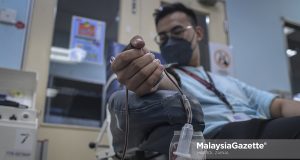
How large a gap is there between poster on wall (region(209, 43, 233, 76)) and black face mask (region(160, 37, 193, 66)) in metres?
1.02

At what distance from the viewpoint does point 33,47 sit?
1.67 m

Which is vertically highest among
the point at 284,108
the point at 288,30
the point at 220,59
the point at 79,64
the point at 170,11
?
the point at 288,30

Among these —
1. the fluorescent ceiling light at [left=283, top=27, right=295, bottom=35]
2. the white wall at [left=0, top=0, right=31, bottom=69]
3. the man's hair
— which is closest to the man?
the man's hair

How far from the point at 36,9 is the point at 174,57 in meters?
0.86

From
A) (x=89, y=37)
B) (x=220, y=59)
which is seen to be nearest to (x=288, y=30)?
(x=220, y=59)

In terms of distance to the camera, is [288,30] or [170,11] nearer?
[170,11]

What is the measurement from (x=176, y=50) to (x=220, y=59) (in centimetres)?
116

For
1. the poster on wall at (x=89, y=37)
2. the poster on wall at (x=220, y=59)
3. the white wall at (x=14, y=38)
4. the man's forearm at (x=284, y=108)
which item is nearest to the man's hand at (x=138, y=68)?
the man's forearm at (x=284, y=108)

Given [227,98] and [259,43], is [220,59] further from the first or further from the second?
[227,98]

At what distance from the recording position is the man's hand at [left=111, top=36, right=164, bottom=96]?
1.77 ft

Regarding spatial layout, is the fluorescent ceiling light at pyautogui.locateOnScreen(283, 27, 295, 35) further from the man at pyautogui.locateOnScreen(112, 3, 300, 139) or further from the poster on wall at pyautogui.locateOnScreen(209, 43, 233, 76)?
the man at pyautogui.locateOnScreen(112, 3, 300, 139)

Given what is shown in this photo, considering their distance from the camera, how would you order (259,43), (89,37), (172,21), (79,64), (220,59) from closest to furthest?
1. (172,21)
2. (89,37)
3. (79,64)
4. (220,59)
5. (259,43)

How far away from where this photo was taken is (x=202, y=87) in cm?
118

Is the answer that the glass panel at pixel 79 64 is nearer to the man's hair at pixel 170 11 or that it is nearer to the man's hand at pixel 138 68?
the man's hair at pixel 170 11
